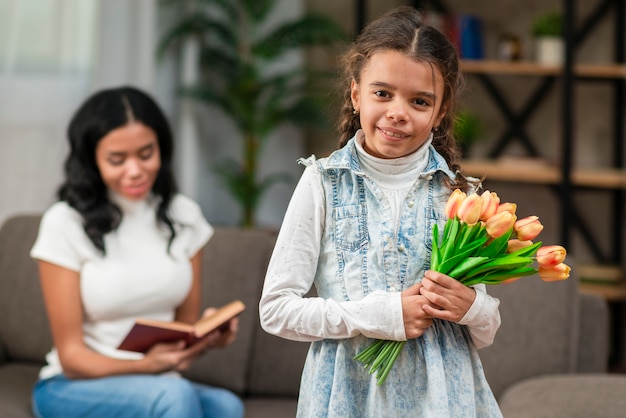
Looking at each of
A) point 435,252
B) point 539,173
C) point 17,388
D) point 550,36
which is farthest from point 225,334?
point 550,36

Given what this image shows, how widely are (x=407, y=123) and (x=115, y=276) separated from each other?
4.06 feet

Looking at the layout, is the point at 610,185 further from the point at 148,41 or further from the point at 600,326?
the point at 148,41

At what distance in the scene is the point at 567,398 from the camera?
227 centimetres

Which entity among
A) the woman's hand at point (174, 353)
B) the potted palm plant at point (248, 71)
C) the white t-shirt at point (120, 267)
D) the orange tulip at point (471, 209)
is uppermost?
the potted palm plant at point (248, 71)

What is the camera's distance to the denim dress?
4.38 feet

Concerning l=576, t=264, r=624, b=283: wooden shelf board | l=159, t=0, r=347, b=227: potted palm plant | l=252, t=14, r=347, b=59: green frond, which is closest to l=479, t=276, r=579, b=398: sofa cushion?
l=576, t=264, r=624, b=283: wooden shelf board

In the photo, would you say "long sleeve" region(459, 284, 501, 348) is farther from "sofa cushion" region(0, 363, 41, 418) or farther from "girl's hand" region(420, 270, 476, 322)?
"sofa cushion" region(0, 363, 41, 418)

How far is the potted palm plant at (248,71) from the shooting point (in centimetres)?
456

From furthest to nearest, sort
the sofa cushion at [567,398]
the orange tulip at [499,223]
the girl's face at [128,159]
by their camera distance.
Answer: the girl's face at [128,159] → the sofa cushion at [567,398] → the orange tulip at [499,223]

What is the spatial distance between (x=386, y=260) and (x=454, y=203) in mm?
137

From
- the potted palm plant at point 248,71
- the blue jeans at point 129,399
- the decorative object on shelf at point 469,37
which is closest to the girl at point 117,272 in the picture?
the blue jeans at point 129,399

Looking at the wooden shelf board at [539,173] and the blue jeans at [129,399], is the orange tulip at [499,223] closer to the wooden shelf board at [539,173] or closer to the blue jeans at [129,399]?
the blue jeans at [129,399]

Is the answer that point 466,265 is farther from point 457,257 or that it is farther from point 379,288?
point 379,288

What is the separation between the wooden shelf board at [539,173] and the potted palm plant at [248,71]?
0.85 meters
